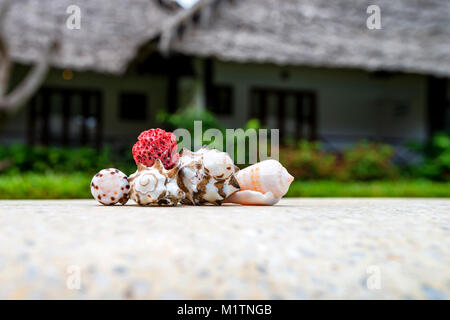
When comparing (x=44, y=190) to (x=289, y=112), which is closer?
(x=44, y=190)

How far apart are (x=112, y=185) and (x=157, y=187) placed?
0.25 m

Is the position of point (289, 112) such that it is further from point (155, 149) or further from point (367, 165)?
point (155, 149)

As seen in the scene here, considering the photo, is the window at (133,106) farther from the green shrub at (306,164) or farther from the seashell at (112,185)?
the seashell at (112,185)

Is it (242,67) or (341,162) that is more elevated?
(242,67)

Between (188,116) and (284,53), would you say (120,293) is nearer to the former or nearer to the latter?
(188,116)

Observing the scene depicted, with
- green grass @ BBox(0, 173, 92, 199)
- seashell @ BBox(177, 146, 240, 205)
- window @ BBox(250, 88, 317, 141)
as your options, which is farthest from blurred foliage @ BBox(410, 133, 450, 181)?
seashell @ BBox(177, 146, 240, 205)

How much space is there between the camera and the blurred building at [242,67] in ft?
33.1

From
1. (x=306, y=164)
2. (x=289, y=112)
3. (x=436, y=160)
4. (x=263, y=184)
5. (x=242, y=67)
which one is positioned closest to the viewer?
(x=263, y=184)

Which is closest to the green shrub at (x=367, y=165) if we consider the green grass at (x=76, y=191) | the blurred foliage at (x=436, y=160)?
the blurred foliage at (x=436, y=160)

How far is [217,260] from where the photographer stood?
1.20m

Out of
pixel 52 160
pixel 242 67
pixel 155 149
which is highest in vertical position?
pixel 242 67

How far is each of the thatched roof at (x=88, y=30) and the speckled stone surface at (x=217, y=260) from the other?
316 inches

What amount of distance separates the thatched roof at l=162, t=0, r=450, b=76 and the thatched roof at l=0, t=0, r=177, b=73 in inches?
44.5

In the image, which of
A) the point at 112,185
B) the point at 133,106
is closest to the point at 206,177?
the point at 112,185
